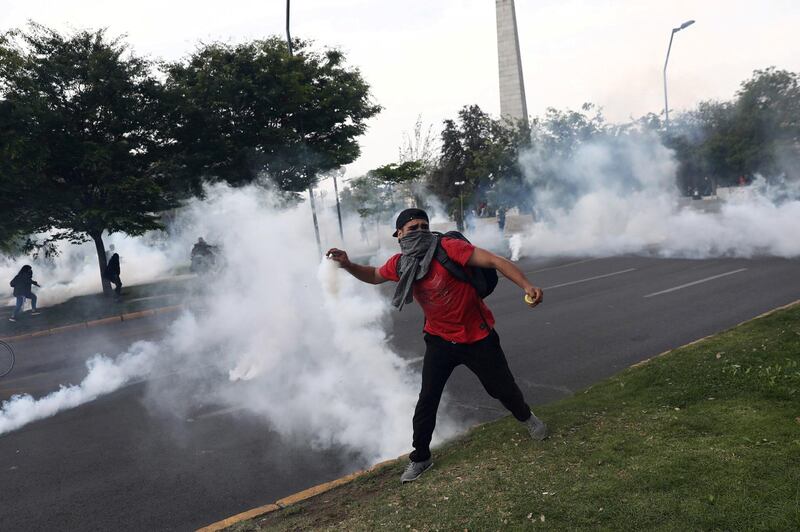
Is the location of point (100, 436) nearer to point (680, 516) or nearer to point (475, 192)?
point (680, 516)

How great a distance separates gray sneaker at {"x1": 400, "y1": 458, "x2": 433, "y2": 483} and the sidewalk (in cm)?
1354

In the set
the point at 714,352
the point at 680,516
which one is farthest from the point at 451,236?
the point at 714,352

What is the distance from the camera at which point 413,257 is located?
4.12 m

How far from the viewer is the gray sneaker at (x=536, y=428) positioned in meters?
4.21

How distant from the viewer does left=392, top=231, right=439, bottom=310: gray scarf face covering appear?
4.08m

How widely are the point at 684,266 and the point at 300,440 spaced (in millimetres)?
12260

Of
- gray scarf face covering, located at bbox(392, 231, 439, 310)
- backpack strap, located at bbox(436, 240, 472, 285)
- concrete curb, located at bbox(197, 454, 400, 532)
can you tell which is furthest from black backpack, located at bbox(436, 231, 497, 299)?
concrete curb, located at bbox(197, 454, 400, 532)

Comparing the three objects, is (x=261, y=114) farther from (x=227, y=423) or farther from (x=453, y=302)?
(x=453, y=302)

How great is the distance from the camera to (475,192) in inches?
1420

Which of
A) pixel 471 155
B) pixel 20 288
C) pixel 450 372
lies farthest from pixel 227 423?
pixel 471 155

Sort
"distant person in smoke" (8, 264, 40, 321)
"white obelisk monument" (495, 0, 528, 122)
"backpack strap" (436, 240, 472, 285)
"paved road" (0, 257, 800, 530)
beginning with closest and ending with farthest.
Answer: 1. "backpack strap" (436, 240, 472, 285)
2. "paved road" (0, 257, 800, 530)
3. "distant person in smoke" (8, 264, 40, 321)
4. "white obelisk monument" (495, 0, 528, 122)

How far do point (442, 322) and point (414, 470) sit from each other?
970mm

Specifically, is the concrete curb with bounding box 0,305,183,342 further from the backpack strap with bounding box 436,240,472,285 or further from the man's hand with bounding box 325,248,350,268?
the backpack strap with bounding box 436,240,472,285

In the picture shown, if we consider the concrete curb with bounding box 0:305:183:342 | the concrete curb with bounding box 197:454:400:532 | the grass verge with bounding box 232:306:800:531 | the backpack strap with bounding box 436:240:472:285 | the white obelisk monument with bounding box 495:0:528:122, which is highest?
the white obelisk monument with bounding box 495:0:528:122
